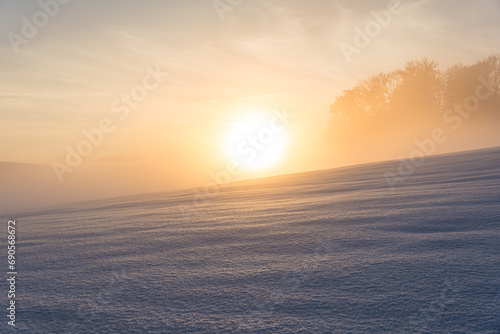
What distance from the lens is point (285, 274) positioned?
190cm

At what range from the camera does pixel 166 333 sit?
1377 mm

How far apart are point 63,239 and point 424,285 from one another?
3.18m

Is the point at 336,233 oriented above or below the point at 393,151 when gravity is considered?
below

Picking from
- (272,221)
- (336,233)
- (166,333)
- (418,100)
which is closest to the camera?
(166,333)

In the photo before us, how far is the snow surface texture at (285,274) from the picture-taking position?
1.39 m

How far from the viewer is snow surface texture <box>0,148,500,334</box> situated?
1391mm

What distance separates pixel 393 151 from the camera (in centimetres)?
3011

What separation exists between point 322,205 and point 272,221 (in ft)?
2.83

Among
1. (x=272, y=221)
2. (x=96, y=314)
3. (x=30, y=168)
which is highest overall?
(x=30, y=168)

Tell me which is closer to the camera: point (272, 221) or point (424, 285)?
point (424, 285)

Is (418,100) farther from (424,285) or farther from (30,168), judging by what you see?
(30,168)

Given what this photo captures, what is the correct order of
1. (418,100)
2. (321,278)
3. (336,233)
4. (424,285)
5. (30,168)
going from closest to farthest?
(424,285) → (321,278) → (336,233) → (418,100) → (30,168)

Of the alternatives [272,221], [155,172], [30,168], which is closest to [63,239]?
[272,221]

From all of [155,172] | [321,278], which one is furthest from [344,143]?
[321,278]
